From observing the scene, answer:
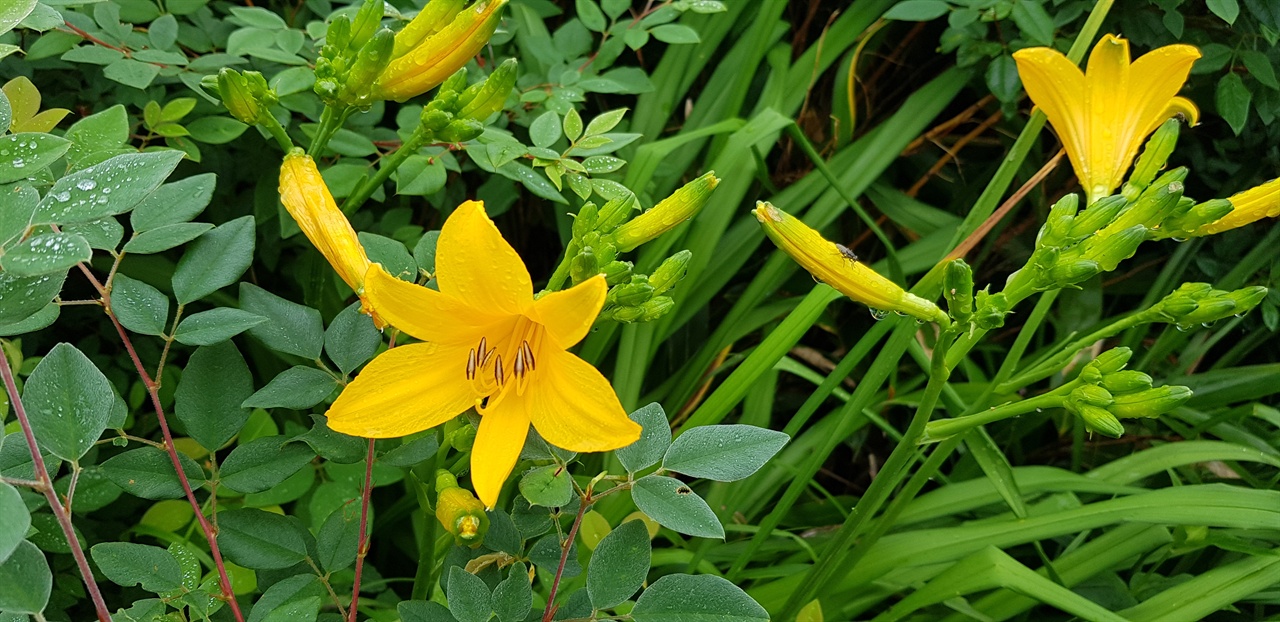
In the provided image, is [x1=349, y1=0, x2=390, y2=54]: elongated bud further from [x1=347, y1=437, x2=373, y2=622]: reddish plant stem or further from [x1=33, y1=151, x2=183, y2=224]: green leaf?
[x1=347, y1=437, x2=373, y2=622]: reddish plant stem

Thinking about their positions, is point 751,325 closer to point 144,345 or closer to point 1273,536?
point 1273,536

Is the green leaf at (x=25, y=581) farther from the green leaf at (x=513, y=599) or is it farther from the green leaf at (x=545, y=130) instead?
the green leaf at (x=545, y=130)

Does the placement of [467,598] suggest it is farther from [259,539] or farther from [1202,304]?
[1202,304]

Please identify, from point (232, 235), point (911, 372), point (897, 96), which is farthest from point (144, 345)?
point (897, 96)

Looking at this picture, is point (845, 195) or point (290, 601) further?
point (845, 195)

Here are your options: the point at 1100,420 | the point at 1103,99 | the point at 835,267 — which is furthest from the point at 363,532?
the point at 1103,99
